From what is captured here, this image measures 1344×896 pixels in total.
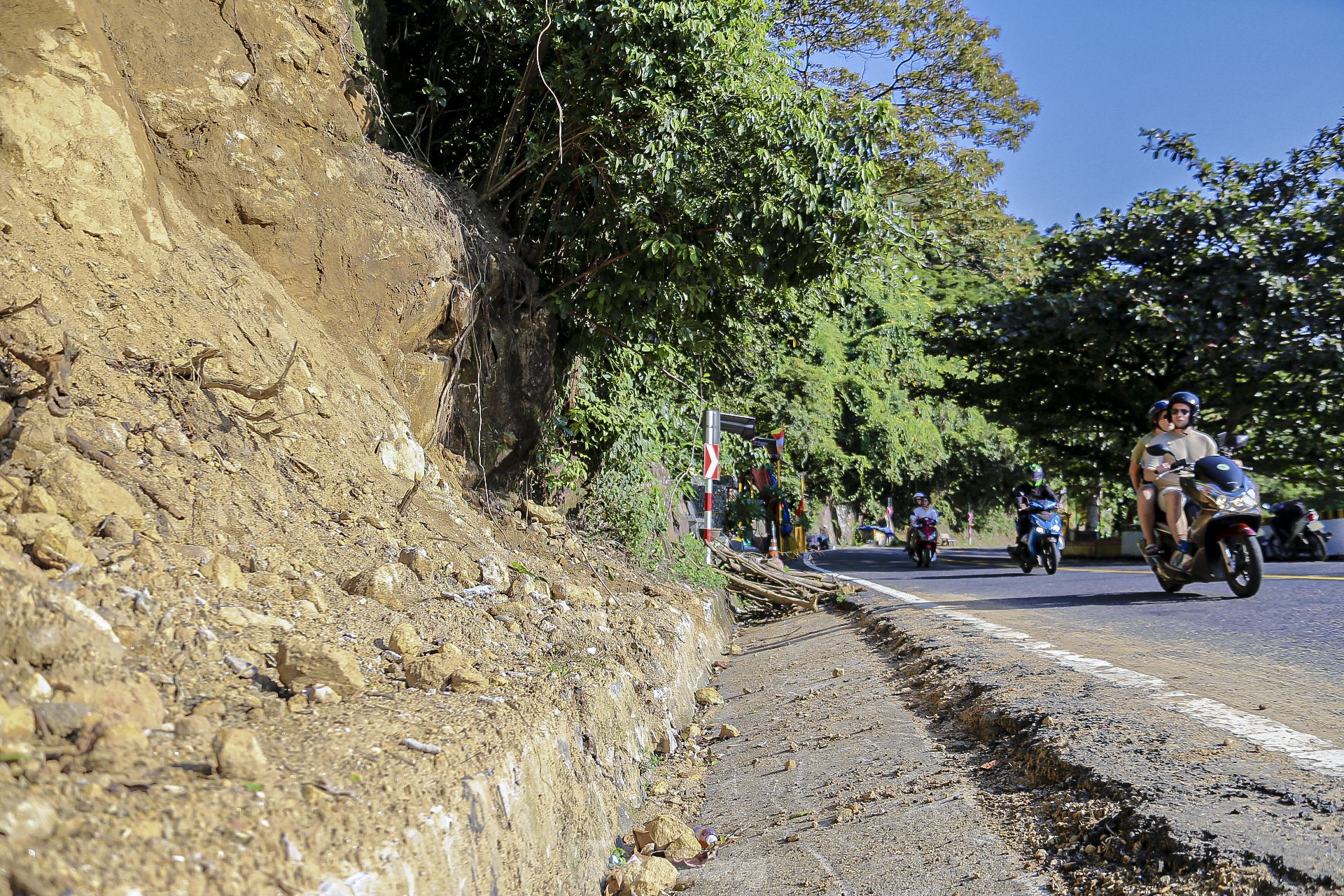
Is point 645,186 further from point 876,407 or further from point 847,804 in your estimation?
point 876,407

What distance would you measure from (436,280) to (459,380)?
0.93 m

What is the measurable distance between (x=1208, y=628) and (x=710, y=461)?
20.3ft

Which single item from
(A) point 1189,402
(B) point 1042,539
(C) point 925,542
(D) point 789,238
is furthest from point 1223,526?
(C) point 925,542

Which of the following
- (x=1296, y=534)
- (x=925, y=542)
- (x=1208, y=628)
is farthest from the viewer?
(x=925, y=542)

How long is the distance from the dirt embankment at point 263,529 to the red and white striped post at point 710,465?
3558 mm

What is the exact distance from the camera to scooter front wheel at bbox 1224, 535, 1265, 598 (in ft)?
23.4

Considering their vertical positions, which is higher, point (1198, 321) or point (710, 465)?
point (1198, 321)

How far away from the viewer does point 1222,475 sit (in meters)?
7.37

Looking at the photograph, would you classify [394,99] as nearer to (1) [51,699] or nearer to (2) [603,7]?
(2) [603,7]

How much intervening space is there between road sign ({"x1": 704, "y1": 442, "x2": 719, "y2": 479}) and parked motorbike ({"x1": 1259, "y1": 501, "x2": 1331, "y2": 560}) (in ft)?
29.9

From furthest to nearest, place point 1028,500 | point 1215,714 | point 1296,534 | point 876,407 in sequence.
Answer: point 876,407 → point 1296,534 → point 1028,500 → point 1215,714

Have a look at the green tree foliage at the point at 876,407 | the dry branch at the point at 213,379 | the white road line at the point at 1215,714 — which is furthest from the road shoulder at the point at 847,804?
the green tree foliage at the point at 876,407

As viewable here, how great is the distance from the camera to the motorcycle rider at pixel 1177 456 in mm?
7773

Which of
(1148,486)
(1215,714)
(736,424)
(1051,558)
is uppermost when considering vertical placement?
(736,424)
